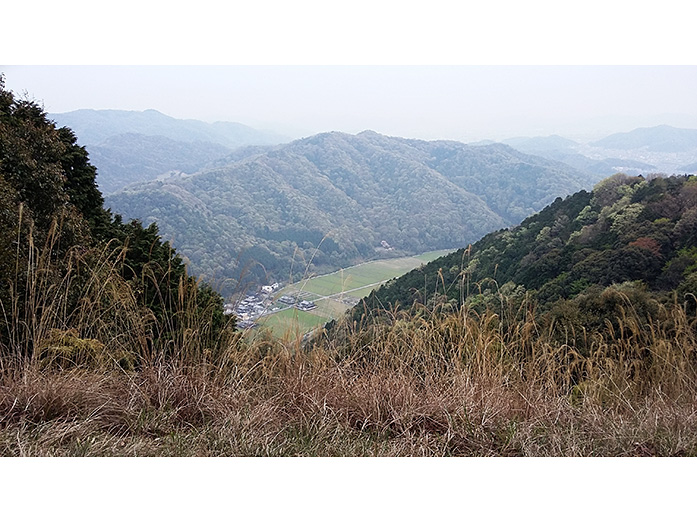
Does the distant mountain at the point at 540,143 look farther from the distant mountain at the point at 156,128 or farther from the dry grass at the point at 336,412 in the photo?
the dry grass at the point at 336,412

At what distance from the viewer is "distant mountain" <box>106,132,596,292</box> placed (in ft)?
97.8

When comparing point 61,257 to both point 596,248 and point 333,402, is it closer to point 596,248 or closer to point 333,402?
point 333,402

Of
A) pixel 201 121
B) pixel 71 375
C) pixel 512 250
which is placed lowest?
pixel 512 250

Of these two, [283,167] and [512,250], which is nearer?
[512,250]

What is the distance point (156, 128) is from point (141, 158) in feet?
68.7

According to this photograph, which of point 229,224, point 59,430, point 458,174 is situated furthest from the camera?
point 458,174

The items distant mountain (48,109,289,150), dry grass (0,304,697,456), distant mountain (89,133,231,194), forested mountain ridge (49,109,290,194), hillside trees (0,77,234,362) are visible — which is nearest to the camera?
dry grass (0,304,697,456)

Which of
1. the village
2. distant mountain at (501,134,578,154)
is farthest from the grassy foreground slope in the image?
distant mountain at (501,134,578,154)

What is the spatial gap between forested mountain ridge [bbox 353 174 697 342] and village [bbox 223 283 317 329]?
6.61 m

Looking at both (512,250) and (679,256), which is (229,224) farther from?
(679,256)

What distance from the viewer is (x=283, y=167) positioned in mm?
49688

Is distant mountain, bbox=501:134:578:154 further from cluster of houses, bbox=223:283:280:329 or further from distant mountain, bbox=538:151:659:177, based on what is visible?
cluster of houses, bbox=223:283:280:329

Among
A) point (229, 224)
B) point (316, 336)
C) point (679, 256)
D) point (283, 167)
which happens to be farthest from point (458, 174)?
point (316, 336)

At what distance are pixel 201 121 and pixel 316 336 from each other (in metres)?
82.8
